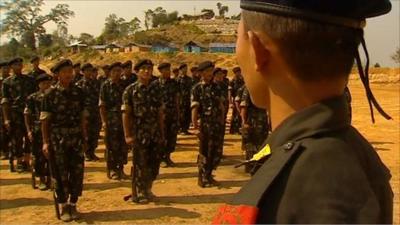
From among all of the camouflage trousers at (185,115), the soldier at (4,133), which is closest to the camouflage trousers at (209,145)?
the soldier at (4,133)

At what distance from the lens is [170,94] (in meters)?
9.70

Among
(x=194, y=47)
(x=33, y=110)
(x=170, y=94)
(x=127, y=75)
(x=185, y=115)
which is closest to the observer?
(x=33, y=110)

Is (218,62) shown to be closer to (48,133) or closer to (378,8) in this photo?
(48,133)

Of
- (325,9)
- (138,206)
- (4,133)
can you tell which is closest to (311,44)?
(325,9)

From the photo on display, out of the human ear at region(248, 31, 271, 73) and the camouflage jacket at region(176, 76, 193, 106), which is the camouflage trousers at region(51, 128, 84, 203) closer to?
the human ear at region(248, 31, 271, 73)

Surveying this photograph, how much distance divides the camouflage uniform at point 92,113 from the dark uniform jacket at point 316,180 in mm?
8892

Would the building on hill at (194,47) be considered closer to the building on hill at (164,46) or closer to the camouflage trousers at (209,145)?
the building on hill at (164,46)

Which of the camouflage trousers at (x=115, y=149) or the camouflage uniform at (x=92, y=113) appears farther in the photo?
the camouflage uniform at (x=92, y=113)

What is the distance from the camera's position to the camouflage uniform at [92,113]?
962 cm

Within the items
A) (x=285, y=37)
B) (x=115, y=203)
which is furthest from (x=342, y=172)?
(x=115, y=203)

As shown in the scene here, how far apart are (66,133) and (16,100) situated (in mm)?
3091

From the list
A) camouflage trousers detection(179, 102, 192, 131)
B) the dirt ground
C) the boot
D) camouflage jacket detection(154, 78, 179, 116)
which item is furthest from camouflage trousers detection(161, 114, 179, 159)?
the boot

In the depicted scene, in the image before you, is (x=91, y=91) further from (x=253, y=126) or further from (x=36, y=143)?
(x=253, y=126)

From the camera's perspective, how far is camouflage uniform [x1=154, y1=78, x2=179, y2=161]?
30.0 ft
